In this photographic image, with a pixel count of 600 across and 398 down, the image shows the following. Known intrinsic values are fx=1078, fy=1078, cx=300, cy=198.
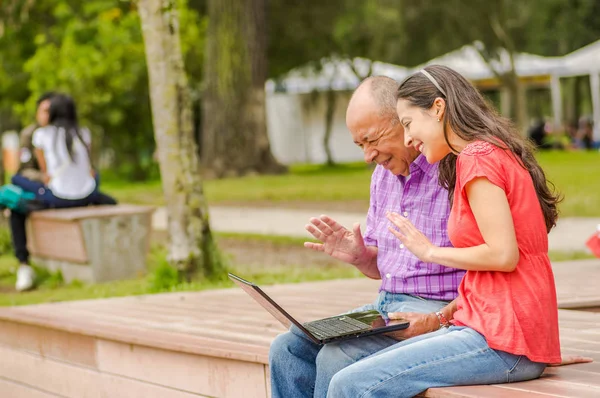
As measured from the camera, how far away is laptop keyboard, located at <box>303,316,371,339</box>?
3.43 metres

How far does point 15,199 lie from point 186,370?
513 cm

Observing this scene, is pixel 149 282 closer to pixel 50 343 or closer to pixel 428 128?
pixel 50 343

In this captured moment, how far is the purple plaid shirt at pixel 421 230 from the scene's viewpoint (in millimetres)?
3641

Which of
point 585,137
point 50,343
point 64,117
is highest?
point 64,117

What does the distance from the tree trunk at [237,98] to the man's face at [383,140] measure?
62.2 feet

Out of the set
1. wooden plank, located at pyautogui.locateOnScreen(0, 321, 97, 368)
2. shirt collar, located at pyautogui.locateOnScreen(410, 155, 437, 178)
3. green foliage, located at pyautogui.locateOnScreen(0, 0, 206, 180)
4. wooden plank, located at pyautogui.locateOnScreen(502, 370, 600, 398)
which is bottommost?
wooden plank, located at pyautogui.locateOnScreen(0, 321, 97, 368)

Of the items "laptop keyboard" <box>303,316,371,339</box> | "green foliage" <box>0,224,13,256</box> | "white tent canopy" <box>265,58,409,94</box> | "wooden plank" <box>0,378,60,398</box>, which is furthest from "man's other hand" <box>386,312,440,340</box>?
"white tent canopy" <box>265,58,409,94</box>

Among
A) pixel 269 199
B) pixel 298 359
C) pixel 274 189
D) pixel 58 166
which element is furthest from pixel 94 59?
pixel 298 359

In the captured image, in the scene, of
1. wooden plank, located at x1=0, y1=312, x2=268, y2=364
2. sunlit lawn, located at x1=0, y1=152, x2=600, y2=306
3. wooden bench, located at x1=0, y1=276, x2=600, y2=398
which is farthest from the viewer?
sunlit lawn, located at x1=0, y1=152, x2=600, y2=306

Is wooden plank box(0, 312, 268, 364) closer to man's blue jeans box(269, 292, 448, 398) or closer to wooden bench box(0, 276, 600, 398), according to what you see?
wooden bench box(0, 276, 600, 398)

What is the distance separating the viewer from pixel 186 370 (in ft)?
14.9

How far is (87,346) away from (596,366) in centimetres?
256

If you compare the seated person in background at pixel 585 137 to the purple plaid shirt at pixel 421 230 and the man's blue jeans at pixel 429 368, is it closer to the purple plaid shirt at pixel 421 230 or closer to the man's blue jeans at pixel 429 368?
the purple plaid shirt at pixel 421 230

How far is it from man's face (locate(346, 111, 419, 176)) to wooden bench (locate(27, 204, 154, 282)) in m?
5.30
